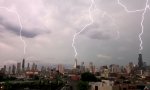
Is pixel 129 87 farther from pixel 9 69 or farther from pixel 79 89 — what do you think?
pixel 9 69

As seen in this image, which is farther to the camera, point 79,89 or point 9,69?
point 9,69

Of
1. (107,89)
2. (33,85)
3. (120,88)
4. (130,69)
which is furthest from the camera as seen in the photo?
(130,69)

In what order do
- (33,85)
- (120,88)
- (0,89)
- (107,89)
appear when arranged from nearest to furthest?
(107,89) → (120,88) → (0,89) → (33,85)

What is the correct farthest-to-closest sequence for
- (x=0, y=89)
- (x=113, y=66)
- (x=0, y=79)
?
(x=113, y=66) < (x=0, y=79) < (x=0, y=89)

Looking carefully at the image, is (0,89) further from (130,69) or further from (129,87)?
(130,69)

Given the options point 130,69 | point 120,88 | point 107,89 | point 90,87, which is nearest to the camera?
point 107,89

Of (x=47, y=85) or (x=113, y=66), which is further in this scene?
(x=113, y=66)

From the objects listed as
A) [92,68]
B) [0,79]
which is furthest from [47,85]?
[92,68]

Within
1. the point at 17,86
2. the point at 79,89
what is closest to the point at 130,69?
the point at 17,86
